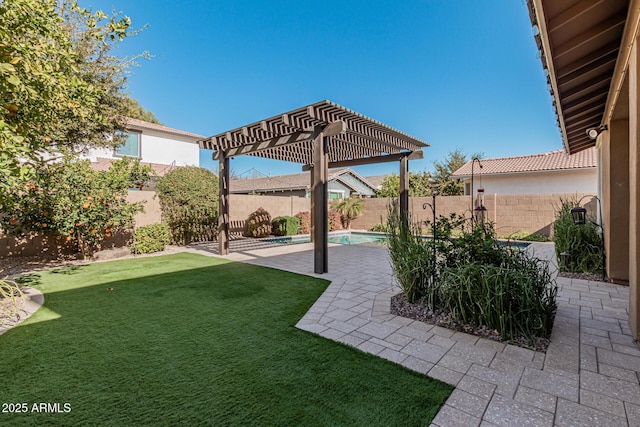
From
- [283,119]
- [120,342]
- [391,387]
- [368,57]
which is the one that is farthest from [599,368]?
[368,57]

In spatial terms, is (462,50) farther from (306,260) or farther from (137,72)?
(137,72)

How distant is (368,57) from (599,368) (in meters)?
14.1

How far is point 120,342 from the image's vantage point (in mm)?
2965

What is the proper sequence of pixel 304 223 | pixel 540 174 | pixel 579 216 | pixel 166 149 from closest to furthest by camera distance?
1. pixel 579 216
2. pixel 304 223
3. pixel 540 174
4. pixel 166 149

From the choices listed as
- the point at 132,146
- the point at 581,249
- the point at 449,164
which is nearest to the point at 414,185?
the point at 449,164

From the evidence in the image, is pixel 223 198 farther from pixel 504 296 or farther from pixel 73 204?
pixel 504 296

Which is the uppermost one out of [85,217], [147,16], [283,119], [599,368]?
[147,16]

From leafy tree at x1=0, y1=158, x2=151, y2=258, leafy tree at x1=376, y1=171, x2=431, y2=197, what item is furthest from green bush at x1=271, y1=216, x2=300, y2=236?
leafy tree at x1=376, y1=171, x2=431, y2=197

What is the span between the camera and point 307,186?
20.4m

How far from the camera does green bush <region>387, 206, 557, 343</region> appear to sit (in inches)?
119

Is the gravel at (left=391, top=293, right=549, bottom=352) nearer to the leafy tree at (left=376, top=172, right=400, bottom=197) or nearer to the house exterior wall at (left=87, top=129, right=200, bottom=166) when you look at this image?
the house exterior wall at (left=87, top=129, right=200, bottom=166)

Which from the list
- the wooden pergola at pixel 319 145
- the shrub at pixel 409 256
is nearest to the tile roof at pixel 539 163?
the wooden pergola at pixel 319 145

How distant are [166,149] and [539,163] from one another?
72.4ft

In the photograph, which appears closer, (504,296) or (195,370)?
(195,370)
